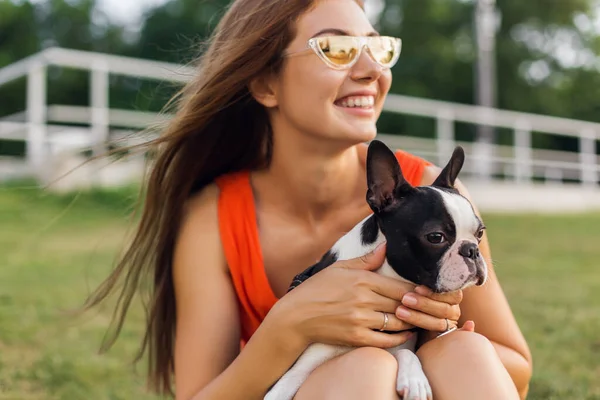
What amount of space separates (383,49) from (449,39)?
31659mm

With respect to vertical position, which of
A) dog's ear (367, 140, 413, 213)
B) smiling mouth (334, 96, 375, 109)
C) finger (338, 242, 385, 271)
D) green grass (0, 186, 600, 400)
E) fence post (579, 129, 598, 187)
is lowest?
green grass (0, 186, 600, 400)

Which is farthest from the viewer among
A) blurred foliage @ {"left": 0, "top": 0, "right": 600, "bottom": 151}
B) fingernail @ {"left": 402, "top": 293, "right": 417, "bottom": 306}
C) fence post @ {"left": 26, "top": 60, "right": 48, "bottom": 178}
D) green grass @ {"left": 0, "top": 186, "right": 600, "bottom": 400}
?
blurred foliage @ {"left": 0, "top": 0, "right": 600, "bottom": 151}

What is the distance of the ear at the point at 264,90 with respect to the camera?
108 inches

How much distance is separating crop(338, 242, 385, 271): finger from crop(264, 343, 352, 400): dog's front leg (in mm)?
235

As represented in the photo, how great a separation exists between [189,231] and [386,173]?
89cm

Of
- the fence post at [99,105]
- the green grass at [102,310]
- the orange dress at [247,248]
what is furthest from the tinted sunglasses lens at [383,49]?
the fence post at [99,105]

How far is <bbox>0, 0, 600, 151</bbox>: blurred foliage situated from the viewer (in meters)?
31.9

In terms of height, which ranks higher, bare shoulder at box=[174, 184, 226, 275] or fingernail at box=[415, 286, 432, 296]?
bare shoulder at box=[174, 184, 226, 275]

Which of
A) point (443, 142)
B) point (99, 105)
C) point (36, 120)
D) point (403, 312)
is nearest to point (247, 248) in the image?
point (403, 312)

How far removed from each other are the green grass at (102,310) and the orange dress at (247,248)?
743 millimetres

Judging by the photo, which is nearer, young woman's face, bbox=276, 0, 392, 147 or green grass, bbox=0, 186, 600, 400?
young woman's face, bbox=276, 0, 392, 147

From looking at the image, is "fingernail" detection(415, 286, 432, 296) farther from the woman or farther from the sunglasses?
the sunglasses

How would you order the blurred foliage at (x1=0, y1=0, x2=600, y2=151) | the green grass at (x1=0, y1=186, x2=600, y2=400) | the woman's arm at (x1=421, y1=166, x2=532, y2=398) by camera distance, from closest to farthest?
the woman's arm at (x1=421, y1=166, x2=532, y2=398) → the green grass at (x1=0, y1=186, x2=600, y2=400) → the blurred foliage at (x1=0, y1=0, x2=600, y2=151)

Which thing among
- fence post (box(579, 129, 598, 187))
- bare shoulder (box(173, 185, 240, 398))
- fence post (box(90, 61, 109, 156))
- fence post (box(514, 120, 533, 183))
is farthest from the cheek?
fence post (box(579, 129, 598, 187))
